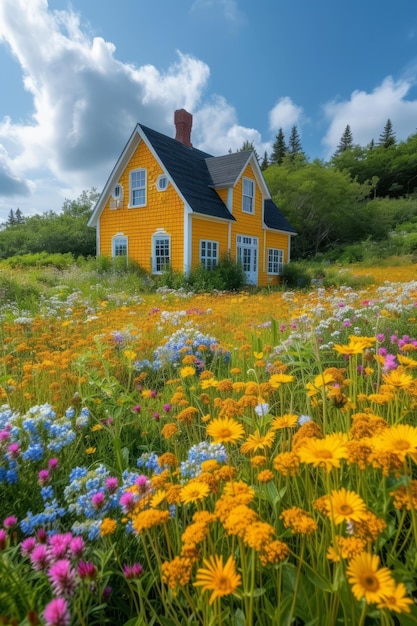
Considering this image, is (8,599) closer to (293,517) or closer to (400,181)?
(293,517)

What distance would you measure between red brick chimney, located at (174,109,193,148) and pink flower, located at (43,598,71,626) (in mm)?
19999

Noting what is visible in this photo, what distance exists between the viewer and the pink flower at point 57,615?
2.33ft

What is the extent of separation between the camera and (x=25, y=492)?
60.7 inches

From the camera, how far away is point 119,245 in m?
16.0

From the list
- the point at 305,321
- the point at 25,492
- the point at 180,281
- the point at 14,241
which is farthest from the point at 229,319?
the point at 14,241

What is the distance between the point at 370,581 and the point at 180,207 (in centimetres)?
1422

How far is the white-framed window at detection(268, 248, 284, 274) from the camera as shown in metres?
19.3

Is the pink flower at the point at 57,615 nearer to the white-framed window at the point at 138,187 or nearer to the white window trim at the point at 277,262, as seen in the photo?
the white-framed window at the point at 138,187

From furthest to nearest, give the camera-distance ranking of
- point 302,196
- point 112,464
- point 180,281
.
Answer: point 302,196 → point 180,281 → point 112,464

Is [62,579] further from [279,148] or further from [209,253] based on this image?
[279,148]

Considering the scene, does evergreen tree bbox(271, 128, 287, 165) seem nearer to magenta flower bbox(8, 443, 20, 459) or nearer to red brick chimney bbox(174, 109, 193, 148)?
red brick chimney bbox(174, 109, 193, 148)

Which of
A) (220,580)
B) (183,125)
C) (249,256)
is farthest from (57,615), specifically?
(183,125)

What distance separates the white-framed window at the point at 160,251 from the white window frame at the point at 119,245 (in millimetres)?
1641

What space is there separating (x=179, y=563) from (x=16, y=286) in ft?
32.6
